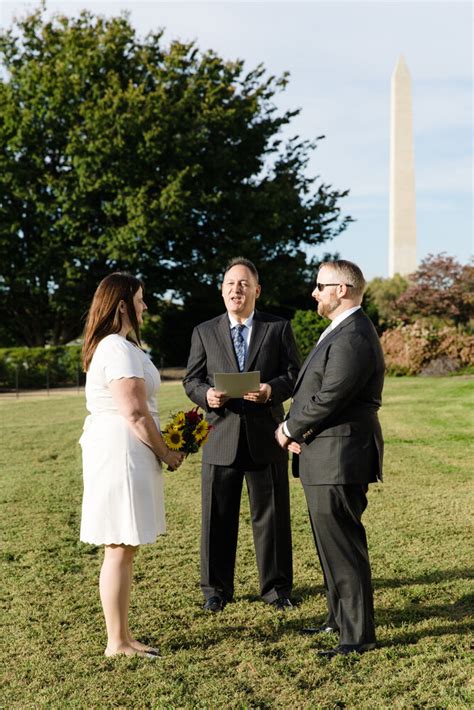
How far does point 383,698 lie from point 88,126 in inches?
1084

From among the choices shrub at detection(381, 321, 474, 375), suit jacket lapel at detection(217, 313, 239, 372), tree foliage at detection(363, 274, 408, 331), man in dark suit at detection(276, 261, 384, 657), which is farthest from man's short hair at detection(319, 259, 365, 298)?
tree foliage at detection(363, 274, 408, 331)

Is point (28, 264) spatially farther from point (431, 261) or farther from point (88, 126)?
point (431, 261)

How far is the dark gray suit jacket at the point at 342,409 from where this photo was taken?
427 cm

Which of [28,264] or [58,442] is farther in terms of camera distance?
[28,264]

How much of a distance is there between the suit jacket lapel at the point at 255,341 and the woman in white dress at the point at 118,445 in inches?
47.5

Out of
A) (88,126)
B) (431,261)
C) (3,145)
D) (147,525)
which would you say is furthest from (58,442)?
(431,261)

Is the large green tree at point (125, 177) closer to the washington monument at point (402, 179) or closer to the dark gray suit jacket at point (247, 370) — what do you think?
the washington monument at point (402, 179)

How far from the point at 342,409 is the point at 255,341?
131 cm

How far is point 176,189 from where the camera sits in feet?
92.5

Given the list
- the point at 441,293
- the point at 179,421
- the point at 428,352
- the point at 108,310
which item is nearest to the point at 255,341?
the point at 179,421

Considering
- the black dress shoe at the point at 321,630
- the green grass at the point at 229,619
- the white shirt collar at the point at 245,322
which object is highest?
the white shirt collar at the point at 245,322

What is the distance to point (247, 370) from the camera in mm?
5453

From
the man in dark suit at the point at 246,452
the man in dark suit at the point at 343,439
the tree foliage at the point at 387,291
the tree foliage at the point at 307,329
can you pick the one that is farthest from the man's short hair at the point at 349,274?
the tree foliage at the point at 387,291

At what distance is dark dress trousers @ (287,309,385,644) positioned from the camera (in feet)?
14.1
